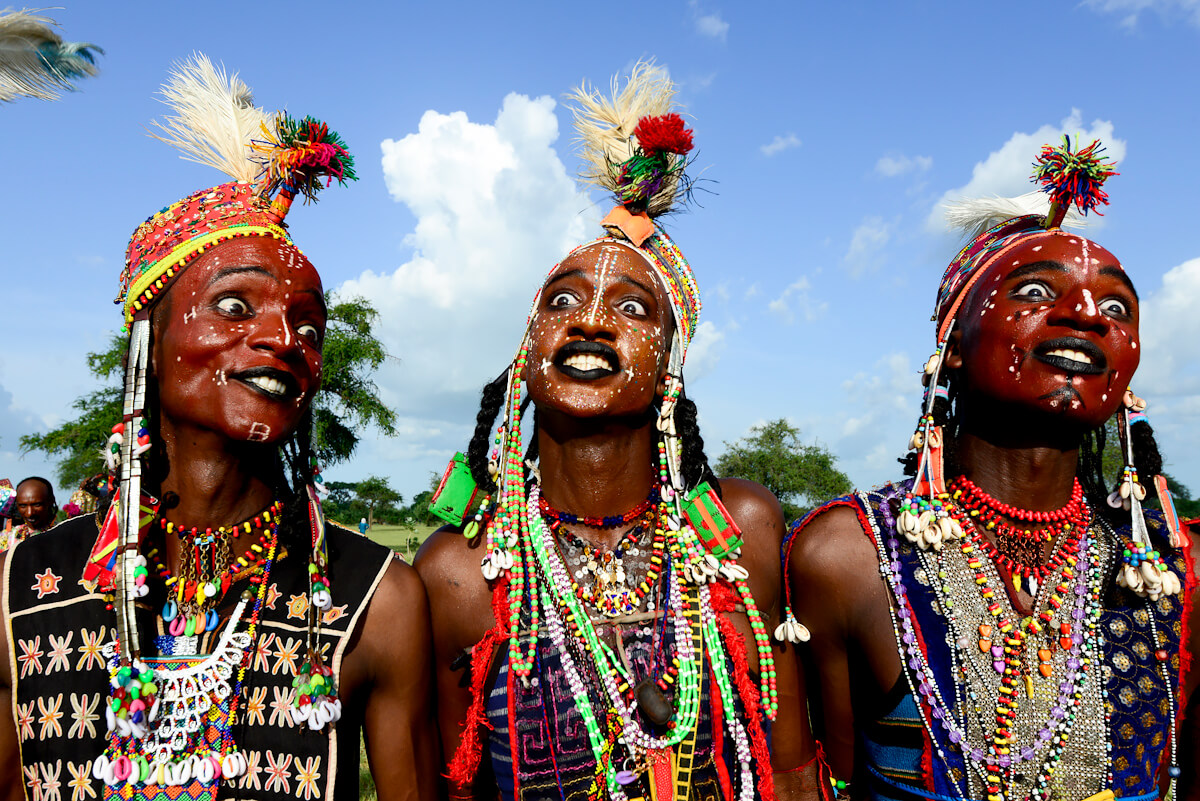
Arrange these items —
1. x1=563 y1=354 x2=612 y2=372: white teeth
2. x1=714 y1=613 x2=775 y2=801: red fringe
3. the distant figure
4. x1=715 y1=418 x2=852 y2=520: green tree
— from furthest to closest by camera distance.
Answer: x1=715 y1=418 x2=852 y2=520: green tree → the distant figure → x1=563 y1=354 x2=612 y2=372: white teeth → x1=714 y1=613 x2=775 y2=801: red fringe

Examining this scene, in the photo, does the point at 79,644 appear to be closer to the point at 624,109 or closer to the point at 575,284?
the point at 575,284

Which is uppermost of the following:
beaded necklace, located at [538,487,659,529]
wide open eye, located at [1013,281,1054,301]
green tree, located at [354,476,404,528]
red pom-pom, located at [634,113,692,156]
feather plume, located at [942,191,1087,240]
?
green tree, located at [354,476,404,528]

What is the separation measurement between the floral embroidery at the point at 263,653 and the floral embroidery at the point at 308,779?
34 centimetres

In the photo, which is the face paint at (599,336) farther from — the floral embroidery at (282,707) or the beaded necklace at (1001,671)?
the floral embroidery at (282,707)

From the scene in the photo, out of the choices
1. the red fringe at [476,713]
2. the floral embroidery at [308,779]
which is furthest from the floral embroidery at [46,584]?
the red fringe at [476,713]

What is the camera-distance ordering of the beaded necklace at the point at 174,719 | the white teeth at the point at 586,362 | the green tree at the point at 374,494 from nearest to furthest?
1. the beaded necklace at the point at 174,719
2. the white teeth at the point at 586,362
3. the green tree at the point at 374,494

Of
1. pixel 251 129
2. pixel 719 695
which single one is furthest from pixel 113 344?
pixel 719 695

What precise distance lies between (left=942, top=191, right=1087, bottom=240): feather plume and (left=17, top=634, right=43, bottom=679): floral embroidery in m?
4.15

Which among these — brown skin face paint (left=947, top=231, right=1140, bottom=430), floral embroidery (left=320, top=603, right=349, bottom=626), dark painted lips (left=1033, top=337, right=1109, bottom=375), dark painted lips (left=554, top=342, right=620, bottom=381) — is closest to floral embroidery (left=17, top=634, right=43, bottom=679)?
floral embroidery (left=320, top=603, right=349, bottom=626)

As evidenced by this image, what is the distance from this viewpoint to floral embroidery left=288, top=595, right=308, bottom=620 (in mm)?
2791

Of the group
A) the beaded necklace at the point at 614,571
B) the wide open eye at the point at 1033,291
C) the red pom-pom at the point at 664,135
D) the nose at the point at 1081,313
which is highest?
the red pom-pom at the point at 664,135

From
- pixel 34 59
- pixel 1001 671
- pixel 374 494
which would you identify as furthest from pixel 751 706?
pixel 374 494

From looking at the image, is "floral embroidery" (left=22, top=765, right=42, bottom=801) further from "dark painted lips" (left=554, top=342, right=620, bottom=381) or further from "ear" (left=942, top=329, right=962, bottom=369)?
"ear" (left=942, top=329, right=962, bottom=369)

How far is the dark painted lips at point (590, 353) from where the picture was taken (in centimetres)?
311
